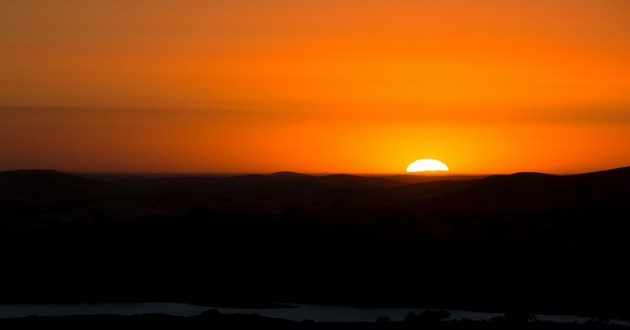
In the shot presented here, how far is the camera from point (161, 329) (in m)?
30.6

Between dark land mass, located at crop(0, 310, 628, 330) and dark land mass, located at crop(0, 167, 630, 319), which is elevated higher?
dark land mass, located at crop(0, 167, 630, 319)

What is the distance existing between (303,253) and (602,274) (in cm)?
1368

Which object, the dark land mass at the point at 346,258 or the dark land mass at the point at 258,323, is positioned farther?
the dark land mass at the point at 346,258

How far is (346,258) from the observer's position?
1857 inches

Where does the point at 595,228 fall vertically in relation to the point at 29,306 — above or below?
above

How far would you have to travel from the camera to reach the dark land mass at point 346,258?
41781mm

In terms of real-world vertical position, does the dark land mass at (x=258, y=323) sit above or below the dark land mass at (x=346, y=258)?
below

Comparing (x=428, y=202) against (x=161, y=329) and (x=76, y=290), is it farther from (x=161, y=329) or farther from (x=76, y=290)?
(x=161, y=329)

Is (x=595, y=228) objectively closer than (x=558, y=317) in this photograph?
No

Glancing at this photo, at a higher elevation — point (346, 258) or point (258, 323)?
point (346, 258)

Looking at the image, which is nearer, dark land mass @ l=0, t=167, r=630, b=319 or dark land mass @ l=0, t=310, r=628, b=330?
dark land mass @ l=0, t=310, r=628, b=330

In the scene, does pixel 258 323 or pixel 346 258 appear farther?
pixel 346 258

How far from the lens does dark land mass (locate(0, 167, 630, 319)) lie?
41.8 metres

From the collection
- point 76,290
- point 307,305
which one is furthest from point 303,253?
point 76,290
